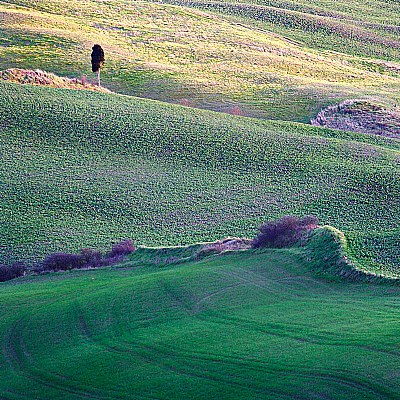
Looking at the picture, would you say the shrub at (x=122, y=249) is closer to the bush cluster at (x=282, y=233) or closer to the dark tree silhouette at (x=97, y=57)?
the bush cluster at (x=282, y=233)

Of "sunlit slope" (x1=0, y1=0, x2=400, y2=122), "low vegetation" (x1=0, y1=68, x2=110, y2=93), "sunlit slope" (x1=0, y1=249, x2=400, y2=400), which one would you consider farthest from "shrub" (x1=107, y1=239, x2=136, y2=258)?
"low vegetation" (x1=0, y1=68, x2=110, y2=93)

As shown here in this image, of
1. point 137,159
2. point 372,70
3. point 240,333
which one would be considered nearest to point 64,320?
point 240,333

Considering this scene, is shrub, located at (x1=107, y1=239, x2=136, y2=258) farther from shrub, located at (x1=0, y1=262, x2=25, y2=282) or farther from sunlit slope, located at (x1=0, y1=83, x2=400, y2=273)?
shrub, located at (x1=0, y1=262, x2=25, y2=282)

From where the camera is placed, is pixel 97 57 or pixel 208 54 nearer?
pixel 97 57

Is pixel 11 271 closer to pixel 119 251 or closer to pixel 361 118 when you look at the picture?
pixel 119 251

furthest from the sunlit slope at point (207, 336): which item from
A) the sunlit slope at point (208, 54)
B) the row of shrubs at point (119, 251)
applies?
the sunlit slope at point (208, 54)

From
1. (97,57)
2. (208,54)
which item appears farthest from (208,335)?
(208,54)

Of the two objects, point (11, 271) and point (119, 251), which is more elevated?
point (119, 251)
